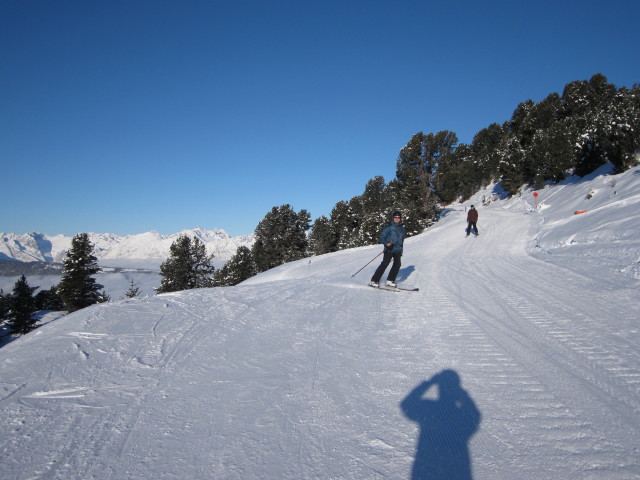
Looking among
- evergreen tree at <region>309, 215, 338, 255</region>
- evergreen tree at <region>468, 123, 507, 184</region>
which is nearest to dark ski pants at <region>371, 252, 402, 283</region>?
evergreen tree at <region>309, 215, 338, 255</region>

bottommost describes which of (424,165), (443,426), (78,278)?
(443,426)

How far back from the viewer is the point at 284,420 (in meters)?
2.98

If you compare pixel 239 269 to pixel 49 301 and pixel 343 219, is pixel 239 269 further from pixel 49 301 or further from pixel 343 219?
pixel 49 301

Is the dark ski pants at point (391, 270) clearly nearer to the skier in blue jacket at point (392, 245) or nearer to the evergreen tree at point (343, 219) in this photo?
the skier in blue jacket at point (392, 245)

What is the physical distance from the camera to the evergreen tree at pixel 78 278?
32.2m

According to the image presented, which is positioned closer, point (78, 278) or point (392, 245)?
point (392, 245)

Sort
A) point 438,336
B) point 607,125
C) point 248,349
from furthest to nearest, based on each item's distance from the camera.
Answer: point 607,125 → point 438,336 → point 248,349

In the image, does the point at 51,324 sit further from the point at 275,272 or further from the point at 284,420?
the point at 275,272

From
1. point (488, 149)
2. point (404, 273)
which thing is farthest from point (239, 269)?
point (488, 149)

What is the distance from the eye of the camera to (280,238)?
1790 inches

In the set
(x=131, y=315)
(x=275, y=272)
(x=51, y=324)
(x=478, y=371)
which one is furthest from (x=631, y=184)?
(x=51, y=324)

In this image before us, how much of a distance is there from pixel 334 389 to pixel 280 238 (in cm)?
4237

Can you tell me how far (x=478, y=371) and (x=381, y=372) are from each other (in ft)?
3.64

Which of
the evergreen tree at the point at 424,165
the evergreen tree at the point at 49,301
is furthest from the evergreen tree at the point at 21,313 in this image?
the evergreen tree at the point at 424,165
